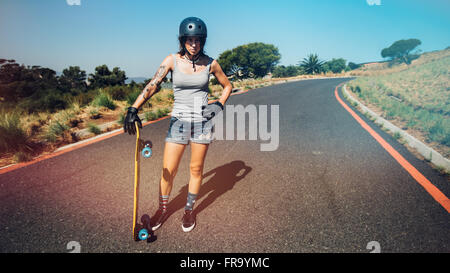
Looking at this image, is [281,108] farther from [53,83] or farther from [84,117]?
[53,83]

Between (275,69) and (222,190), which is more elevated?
(275,69)

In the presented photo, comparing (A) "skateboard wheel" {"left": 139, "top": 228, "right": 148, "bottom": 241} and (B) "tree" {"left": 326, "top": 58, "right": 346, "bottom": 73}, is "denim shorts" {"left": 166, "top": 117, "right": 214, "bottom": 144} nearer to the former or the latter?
(A) "skateboard wheel" {"left": 139, "top": 228, "right": 148, "bottom": 241}

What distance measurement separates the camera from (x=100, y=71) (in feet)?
150

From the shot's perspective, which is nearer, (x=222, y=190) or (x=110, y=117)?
(x=222, y=190)

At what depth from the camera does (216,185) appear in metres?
3.20

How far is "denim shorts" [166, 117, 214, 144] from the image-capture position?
2.12 m

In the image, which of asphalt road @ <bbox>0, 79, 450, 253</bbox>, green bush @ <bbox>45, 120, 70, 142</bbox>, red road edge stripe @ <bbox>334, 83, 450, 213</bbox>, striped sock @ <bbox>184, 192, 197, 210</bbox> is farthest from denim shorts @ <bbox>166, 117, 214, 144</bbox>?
green bush @ <bbox>45, 120, 70, 142</bbox>

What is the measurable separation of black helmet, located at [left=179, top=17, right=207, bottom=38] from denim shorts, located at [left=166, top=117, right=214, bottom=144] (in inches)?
31.4

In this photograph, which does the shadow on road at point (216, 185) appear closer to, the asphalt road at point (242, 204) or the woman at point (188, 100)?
the asphalt road at point (242, 204)

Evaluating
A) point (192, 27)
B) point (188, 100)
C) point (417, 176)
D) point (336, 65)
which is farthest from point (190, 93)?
point (336, 65)

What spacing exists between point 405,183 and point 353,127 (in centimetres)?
352

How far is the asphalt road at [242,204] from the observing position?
6.85 ft

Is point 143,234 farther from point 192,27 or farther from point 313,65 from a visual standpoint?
point 313,65
